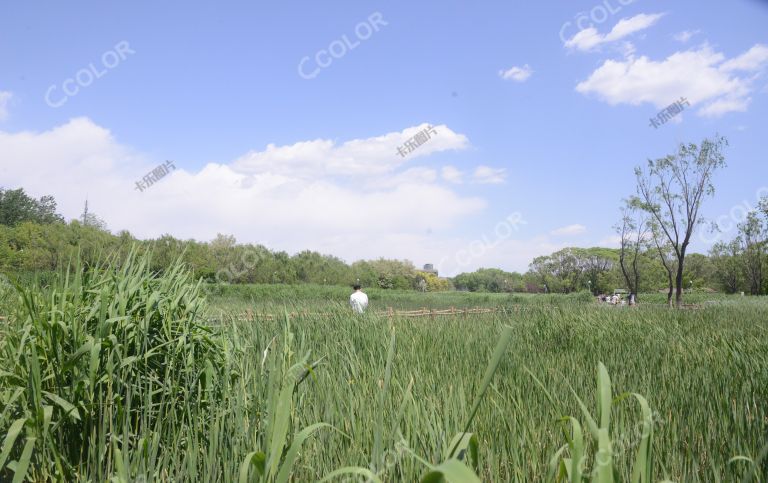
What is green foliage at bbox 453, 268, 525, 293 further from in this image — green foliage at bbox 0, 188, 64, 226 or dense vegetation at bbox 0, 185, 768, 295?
green foliage at bbox 0, 188, 64, 226

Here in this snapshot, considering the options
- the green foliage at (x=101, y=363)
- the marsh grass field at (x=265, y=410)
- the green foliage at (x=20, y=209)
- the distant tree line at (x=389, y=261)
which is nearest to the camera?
the marsh grass field at (x=265, y=410)

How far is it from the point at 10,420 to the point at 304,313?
5.07 metres

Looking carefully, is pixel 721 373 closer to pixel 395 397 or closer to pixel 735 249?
pixel 395 397

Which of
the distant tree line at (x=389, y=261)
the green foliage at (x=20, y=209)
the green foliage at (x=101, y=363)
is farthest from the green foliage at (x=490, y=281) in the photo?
the green foliage at (x=101, y=363)

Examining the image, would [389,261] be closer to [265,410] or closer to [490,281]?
[490,281]

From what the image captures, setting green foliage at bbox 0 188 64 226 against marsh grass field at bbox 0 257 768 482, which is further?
green foliage at bbox 0 188 64 226

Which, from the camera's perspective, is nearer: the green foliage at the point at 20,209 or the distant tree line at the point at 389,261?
the distant tree line at the point at 389,261

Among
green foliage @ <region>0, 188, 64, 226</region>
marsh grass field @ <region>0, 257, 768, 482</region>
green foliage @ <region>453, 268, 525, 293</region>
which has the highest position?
green foliage @ <region>0, 188, 64, 226</region>

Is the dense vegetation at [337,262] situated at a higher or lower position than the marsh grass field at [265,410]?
higher

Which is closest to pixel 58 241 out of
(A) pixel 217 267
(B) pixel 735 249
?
(A) pixel 217 267

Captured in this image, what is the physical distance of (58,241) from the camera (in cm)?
3138

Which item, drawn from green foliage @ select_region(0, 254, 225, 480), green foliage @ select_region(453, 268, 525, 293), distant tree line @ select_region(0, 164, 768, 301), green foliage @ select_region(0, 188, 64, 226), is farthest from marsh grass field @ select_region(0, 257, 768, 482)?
green foliage @ select_region(453, 268, 525, 293)

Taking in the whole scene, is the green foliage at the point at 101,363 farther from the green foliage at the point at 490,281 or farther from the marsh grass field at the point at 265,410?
the green foliage at the point at 490,281

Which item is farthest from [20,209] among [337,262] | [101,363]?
[101,363]
